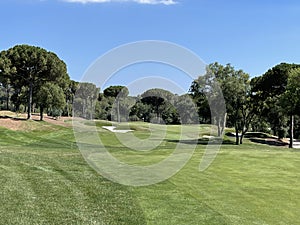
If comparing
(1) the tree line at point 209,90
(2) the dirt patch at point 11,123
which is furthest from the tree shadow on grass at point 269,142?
(2) the dirt patch at point 11,123

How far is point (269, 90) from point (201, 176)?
4356 centimetres

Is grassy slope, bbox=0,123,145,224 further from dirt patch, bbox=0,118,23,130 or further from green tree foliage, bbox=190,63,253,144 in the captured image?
green tree foliage, bbox=190,63,253,144

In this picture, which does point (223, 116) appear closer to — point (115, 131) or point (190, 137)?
point (190, 137)

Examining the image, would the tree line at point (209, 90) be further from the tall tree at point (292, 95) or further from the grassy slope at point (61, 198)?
the grassy slope at point (61, 198)

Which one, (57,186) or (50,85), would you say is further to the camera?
(50,85)

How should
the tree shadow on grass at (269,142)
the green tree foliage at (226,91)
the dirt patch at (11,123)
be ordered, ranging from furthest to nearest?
the tree shadow on grass at (269,142), the green tree foliage at (226,91), the dirt patch at (11,123)

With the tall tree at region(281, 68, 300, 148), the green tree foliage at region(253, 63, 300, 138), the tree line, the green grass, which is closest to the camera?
the green grass

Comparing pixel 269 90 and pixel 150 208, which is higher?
pixel 269 90

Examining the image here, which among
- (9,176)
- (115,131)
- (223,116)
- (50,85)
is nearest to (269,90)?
(223,116)

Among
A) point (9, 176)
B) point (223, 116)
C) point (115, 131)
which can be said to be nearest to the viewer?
point (9, 176)

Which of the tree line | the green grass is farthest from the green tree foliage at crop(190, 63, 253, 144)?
the green grass

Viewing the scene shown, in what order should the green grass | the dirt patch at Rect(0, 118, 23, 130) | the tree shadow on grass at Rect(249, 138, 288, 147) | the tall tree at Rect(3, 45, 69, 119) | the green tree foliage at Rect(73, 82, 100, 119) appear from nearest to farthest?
the green grass → the green tree foliage at Rect(73, 82, 100, 119) → the dirt patch at Rect(0, 118, 23, 130) → the tall tree at Rect(3, 45, 69, 119) → the tree shadow on grass at Rect(249, 138, 288, 147)

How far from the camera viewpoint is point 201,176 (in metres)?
16.0

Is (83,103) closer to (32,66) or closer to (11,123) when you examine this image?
(11,123)
